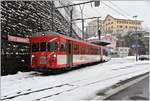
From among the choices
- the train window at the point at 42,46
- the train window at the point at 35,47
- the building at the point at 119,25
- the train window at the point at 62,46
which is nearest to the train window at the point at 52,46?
the train window at the point at 42,46

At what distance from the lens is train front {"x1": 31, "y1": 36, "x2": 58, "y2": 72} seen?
2288cm

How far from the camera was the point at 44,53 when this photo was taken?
23.1 metres

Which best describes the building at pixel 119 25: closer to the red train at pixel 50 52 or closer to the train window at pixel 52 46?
the red train at pixel 50 52

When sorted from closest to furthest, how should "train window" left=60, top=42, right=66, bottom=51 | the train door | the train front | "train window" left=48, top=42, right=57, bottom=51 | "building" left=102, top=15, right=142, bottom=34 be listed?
the train front < "train window" left=48, top=42, right=57, bottom=51 < "train window" left=60, top=42, right=66, bottom=51 < the train door < "building" left=102, top=15, right=142, bottom=34

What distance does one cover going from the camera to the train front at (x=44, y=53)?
22875 millimetres

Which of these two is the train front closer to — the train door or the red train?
the red train

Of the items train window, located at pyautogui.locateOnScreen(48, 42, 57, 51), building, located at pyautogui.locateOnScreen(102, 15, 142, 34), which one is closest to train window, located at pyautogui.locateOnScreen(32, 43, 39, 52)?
train window, located at pyautogui.locateOnScreen(48, 42, 57, 51)

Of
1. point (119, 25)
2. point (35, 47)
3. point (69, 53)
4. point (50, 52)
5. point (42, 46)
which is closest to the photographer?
point (50, 52)

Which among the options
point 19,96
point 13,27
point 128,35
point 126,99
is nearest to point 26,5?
point 13,27

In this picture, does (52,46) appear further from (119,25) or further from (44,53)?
(119,25)

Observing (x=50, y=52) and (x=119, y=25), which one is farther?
(x=119, y=25)

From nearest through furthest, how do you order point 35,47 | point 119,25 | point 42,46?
point 42,46, point 35,47, point 119,25

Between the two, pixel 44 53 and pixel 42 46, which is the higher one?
pixel 42 46

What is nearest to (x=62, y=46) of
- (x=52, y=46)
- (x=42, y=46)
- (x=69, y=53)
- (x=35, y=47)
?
(x=52, y=46)
